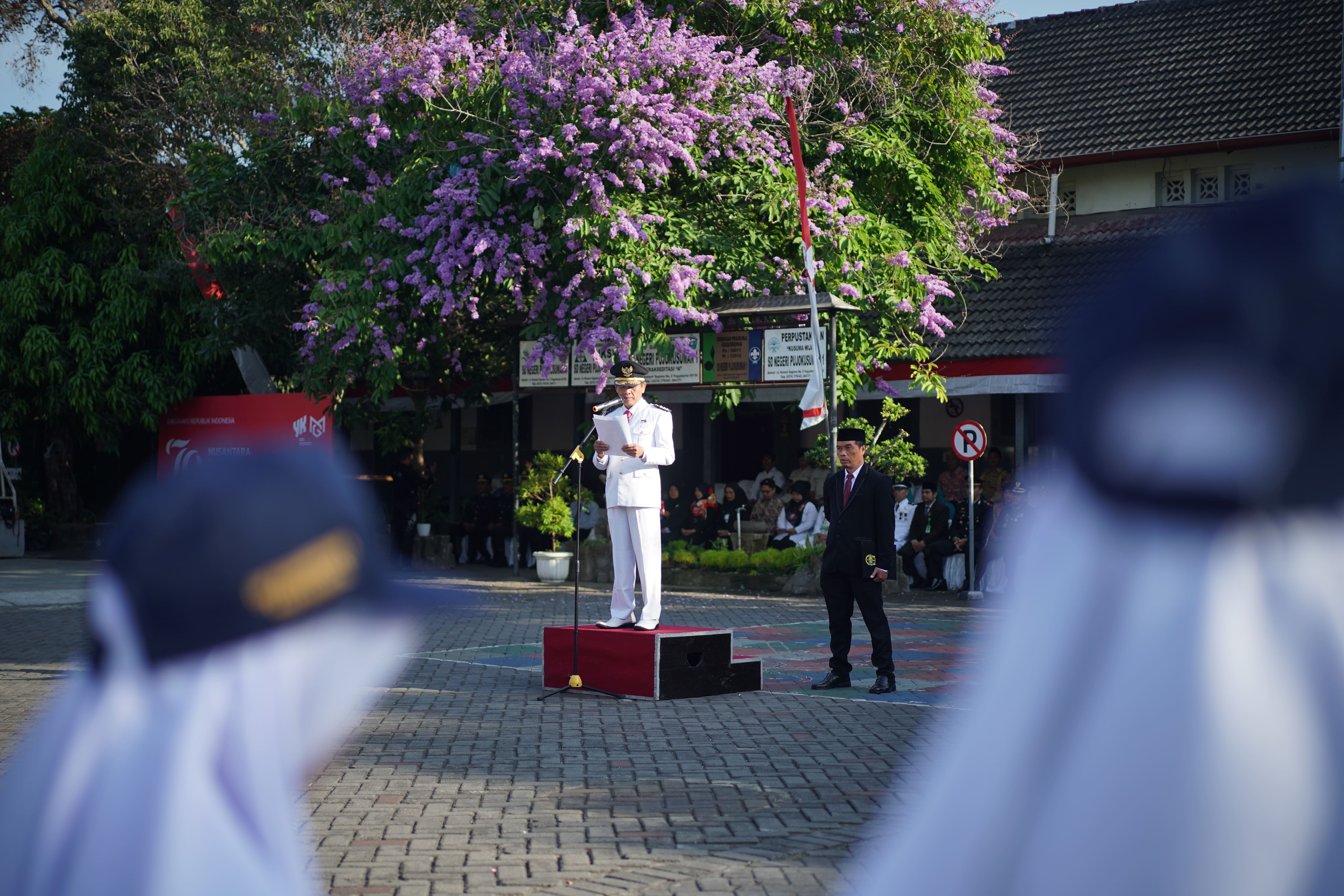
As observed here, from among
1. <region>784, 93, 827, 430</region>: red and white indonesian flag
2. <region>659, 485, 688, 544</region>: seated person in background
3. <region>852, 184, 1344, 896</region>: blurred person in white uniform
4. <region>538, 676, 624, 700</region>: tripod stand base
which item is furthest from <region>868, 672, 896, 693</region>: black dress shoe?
<region>659, 485, 688, 544</region>: seated person in background

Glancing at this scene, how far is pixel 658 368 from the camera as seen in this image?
64.3 ft

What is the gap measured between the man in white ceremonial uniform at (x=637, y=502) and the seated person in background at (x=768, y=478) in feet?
38.3

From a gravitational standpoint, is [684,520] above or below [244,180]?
below

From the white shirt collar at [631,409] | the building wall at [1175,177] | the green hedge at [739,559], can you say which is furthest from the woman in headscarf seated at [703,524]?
the white shirt collar at [631,409]

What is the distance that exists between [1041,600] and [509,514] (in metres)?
23.0

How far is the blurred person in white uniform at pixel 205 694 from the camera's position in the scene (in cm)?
139

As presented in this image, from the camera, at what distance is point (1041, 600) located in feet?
4.13

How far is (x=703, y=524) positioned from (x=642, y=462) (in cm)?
1156

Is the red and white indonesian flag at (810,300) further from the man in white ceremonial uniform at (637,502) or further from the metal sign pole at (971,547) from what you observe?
the man in white ceremonial uniform at (637,502)

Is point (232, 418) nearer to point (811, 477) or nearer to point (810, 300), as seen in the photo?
point (811, 477)

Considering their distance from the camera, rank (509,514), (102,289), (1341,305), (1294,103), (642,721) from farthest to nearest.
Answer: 1. (102,289)
2. (509,514)
3. (1294,103)
4. (642,721)
5. (1341,305)

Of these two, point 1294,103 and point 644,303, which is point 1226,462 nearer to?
point 644,303

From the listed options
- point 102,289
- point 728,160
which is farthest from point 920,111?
point 102,289

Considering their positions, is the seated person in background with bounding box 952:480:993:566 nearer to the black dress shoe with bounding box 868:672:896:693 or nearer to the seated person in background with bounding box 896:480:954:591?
the seated person in background with bounding box 896:480:954:591
